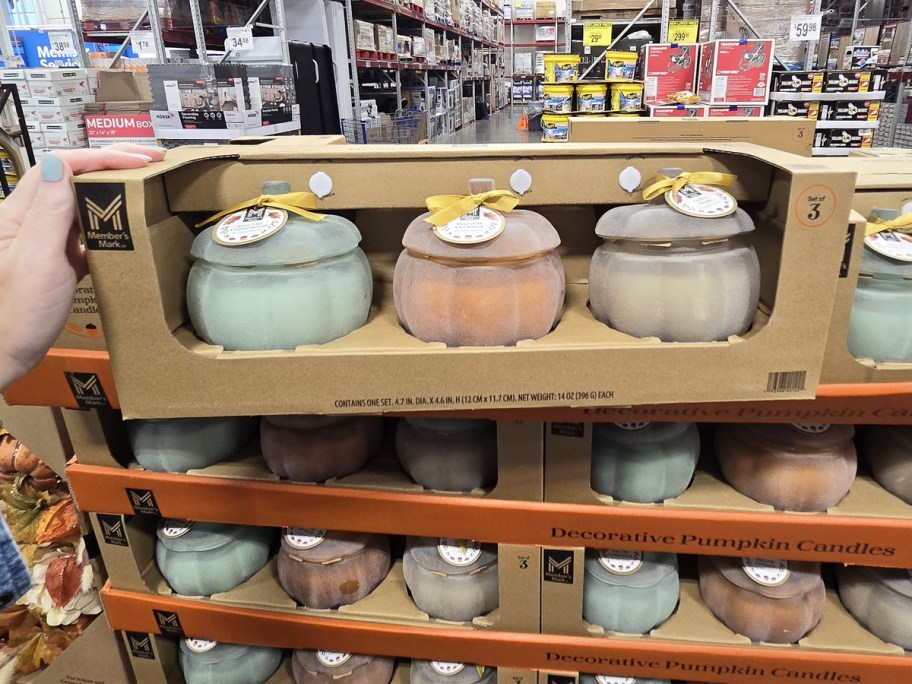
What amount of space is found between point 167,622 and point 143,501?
30cm

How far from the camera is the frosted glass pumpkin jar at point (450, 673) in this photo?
51.3 inches

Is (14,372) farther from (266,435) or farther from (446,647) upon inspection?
(446,647)

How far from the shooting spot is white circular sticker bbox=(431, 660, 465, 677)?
1.30 metres

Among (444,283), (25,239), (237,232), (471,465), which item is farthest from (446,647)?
(25,239)

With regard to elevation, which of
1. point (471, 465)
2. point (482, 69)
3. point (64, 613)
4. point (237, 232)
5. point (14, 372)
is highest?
point (482, 69)

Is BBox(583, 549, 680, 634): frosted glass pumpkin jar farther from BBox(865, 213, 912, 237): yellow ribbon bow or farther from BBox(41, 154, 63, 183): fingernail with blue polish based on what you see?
BBox(41, 154, 63, 183): fingernail with blue polish

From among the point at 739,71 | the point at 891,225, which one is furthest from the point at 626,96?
the point at 891,225

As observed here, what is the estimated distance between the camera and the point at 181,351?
864 millimetres

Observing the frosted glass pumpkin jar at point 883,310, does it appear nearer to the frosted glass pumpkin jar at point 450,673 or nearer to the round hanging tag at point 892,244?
the round hanging tag at point 892,244

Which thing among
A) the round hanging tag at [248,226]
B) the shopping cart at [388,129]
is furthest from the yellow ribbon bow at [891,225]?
the shopping cart at [388,129]

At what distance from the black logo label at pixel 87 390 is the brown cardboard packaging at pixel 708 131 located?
131 centimetres

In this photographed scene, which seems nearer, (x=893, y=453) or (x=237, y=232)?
(x=237, y=232)

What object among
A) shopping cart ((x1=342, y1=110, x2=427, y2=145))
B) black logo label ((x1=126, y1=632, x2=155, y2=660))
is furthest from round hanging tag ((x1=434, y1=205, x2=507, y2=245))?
shopping cart ((x1=342, y1=110, x2=427, y2=145))

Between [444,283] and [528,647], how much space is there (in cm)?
78
